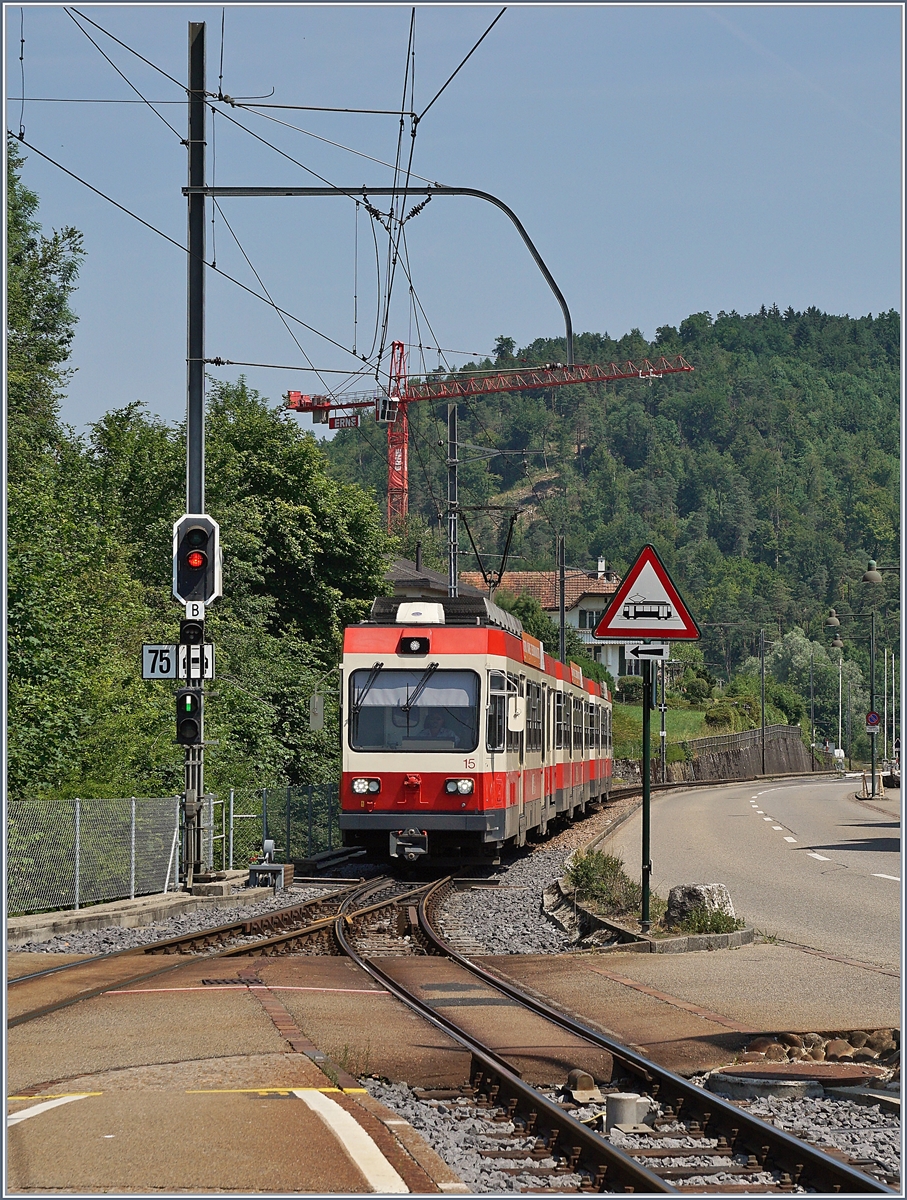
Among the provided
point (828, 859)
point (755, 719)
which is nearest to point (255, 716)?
point (828, 859)

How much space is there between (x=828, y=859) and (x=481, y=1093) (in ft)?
62.7

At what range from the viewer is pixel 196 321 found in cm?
1980

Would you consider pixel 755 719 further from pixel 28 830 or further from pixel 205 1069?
pixel 205 1069

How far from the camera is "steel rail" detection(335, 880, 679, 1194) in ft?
20.3

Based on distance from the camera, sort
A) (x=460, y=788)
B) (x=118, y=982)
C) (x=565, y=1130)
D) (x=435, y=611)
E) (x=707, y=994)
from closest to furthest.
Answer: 1. (x=565, y=1130)
2. (x=707, y=994)
3. (x=118, y=982)
4. (x=460, y=788)
5. (x=435, y=611)

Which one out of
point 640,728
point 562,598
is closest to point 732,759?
point 640,728

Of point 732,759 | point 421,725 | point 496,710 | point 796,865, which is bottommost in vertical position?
point 732,759

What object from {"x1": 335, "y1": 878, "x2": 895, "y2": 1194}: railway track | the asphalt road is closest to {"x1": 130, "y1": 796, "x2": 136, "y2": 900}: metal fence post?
the asphalt road

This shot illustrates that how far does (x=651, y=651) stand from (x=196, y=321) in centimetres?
830

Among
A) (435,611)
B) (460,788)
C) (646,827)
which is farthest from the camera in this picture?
(435,611)

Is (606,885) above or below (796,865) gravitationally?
above

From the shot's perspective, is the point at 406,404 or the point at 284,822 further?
the point at 406,404

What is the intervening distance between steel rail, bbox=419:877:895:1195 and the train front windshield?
10607 mm

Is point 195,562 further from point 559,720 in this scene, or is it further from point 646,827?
point 559,720
